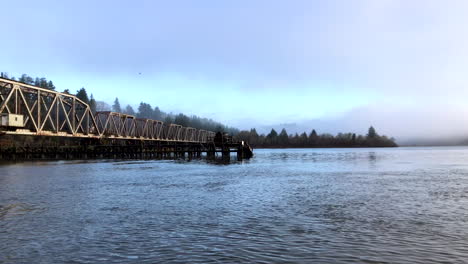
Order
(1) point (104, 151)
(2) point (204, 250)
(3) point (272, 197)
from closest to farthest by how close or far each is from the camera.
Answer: (2) point (204, 250) → (3) point (272, 197) → (1) point (104, 151)

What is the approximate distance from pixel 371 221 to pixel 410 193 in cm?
1160

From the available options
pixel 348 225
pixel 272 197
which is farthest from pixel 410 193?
pixel 348 225

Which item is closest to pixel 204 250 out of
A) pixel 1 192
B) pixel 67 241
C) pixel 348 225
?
pixel 67 241

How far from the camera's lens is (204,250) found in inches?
475

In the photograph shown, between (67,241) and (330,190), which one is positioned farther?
(330,190)

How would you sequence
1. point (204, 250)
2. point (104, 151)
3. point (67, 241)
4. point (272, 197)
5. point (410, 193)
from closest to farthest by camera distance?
point (204, 250) → point (67, 241) → point (272, 197) → point (410, 193) → point (104, 151)

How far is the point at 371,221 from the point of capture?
16.6 metres

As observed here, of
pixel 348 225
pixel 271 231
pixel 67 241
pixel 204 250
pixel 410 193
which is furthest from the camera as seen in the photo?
pixel 410 193

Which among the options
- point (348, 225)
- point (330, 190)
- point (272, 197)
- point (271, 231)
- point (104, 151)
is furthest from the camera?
point (104, 151)

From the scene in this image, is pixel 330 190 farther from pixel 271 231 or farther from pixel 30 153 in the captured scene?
pixel 30 153

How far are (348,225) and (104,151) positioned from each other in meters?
101

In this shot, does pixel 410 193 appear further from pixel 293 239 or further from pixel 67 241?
pixel 67 241

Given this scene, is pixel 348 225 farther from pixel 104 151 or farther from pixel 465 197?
pixel 104 151

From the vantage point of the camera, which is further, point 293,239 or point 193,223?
point 193,223
